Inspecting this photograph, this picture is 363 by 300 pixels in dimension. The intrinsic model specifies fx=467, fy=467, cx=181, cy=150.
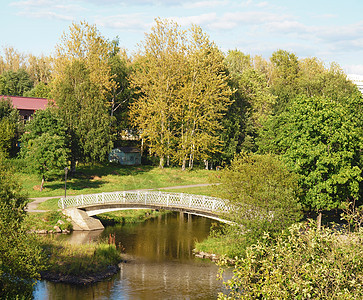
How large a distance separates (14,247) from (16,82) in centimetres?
9020

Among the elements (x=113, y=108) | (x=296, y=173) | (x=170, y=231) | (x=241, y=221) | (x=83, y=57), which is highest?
(x=83, y=57)

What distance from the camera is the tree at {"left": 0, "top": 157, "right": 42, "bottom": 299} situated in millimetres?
21609

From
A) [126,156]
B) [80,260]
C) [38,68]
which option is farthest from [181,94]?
[38,68]

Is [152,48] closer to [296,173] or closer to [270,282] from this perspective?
[296,173]

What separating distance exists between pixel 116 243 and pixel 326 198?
17.7 meters

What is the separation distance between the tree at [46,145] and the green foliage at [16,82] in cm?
4904

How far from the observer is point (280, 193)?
29.5m

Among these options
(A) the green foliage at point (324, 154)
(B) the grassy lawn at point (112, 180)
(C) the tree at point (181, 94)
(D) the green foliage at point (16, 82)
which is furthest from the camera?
(D) the green foliage at point (16, 82)

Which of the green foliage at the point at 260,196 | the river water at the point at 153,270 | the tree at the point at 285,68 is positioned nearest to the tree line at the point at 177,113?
the green foliage at the point at 260,196

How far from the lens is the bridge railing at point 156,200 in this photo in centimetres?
3644

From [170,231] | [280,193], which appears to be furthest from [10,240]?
[170,231]

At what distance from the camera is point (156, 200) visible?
4000 cm

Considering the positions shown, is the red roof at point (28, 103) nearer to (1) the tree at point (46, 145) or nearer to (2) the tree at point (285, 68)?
(1) the tree at point (46, 145)

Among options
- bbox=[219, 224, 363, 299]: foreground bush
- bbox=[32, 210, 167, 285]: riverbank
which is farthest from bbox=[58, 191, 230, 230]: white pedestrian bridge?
bbox=[219, 224, 363, 299]: foreground bush
